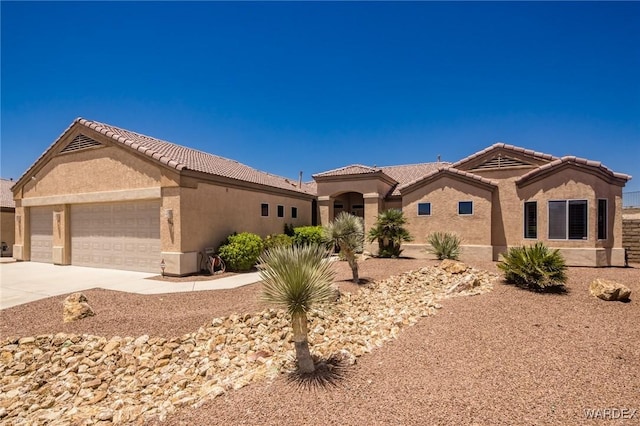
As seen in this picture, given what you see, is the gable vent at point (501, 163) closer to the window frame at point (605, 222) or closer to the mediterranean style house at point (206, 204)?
the mediterranean style house at point (206, 204)

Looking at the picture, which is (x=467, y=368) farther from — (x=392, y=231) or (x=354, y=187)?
(x=354, y=187)

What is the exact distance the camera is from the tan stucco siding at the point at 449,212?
15.8m

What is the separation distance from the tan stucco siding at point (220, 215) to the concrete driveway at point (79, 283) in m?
2.29

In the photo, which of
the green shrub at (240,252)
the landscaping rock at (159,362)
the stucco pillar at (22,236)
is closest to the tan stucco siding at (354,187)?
the green shrub at (240,252)

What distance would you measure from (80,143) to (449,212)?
19.3m

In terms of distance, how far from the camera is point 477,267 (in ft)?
42.9

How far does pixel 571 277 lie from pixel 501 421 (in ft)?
30.6

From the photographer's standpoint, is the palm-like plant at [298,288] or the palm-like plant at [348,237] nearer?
the palm-like plant at [298,288]

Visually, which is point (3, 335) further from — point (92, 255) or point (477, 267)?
point (477, 267)

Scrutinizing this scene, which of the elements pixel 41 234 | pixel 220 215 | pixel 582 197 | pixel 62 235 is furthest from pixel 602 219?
pixel 41 234

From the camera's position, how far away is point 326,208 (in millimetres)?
22188

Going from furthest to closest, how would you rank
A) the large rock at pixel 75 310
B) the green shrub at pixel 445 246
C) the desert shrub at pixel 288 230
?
1. the desert shrub at pixel 288 230
2. the green shrub at pixel 445 246
3. the large rock at pixel 75 310

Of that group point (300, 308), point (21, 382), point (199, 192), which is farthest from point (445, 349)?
point (199, 192)

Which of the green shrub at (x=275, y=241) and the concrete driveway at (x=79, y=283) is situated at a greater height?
the green shrub at (x=275, y=241)
